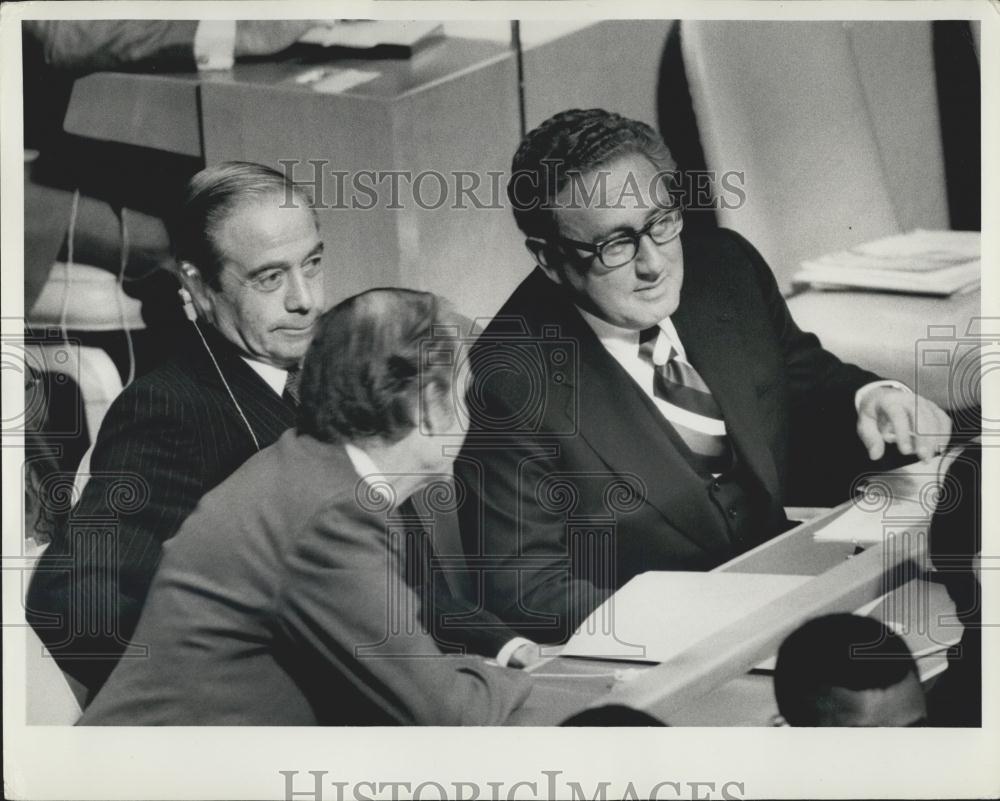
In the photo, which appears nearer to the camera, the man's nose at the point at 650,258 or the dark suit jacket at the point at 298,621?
the dark suit jacket at the point at 298,621

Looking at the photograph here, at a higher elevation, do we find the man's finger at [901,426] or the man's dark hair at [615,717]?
the man's finger at [901,426]

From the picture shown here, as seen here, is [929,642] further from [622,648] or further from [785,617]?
[622,648]

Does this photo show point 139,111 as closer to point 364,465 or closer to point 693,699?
point 364,465

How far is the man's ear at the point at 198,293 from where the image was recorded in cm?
309

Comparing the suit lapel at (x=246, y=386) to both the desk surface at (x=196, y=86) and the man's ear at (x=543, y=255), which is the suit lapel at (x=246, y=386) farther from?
the man's ear at (x=543, y=255)

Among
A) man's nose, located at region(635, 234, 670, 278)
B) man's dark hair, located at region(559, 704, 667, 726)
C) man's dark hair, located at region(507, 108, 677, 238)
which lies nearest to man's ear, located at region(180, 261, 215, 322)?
man's dark hair, located at region(507, 108, 677, 238)

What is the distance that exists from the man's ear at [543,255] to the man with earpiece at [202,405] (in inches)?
21.0

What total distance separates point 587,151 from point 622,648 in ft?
4.09

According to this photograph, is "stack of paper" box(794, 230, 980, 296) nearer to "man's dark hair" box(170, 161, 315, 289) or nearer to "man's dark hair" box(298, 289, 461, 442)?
"man's dark hair" box(298, 289, 461, 442)

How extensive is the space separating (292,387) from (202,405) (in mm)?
231

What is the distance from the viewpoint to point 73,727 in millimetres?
3102

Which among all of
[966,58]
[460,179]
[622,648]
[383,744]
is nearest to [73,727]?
[383,744]

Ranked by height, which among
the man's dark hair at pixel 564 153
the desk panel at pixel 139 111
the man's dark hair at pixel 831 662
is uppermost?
the desk panel at pixel 139 111

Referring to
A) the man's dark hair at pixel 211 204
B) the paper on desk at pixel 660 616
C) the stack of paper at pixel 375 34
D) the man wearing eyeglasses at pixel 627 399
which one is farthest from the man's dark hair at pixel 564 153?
the paper on desk at pixel 660 616
